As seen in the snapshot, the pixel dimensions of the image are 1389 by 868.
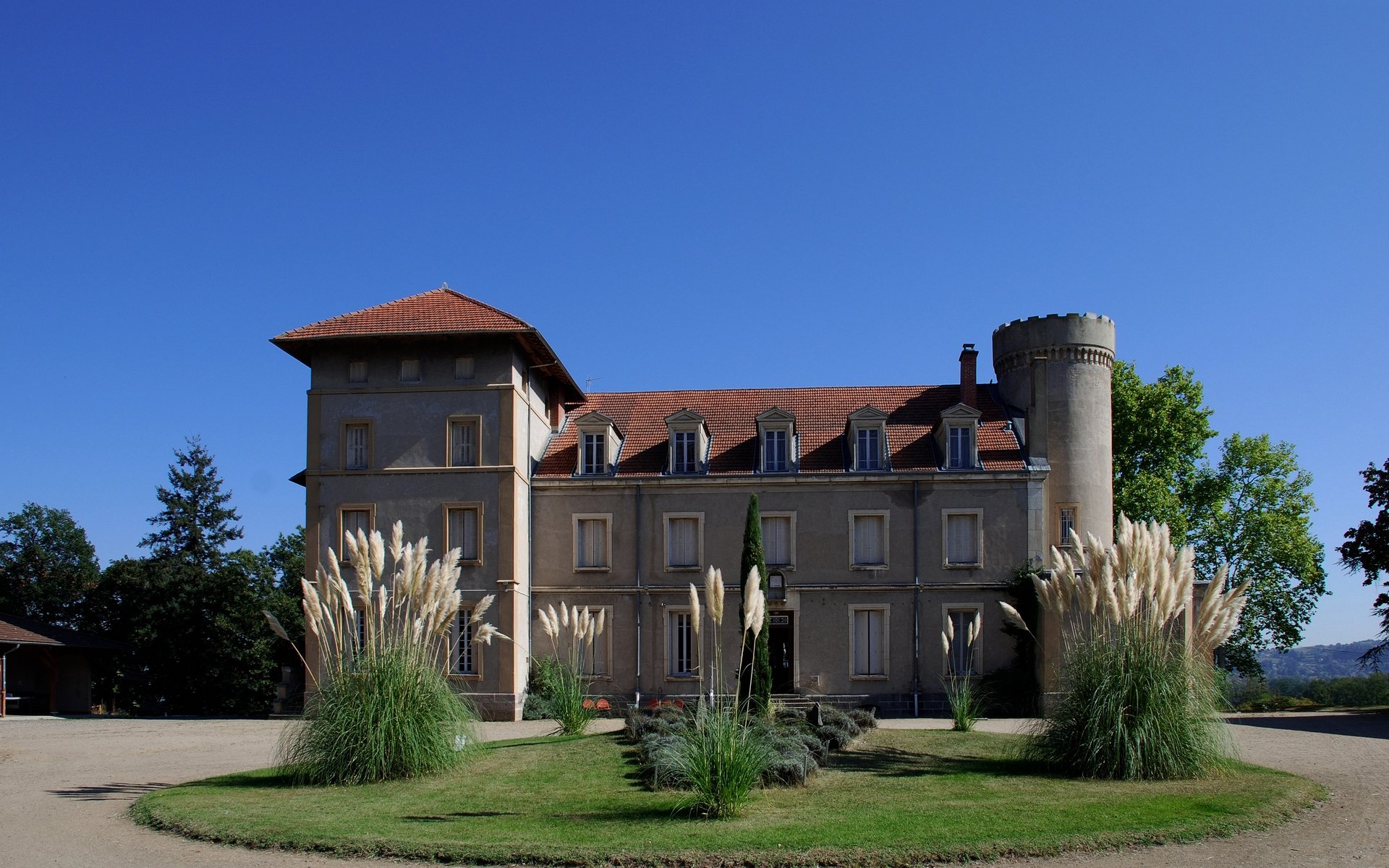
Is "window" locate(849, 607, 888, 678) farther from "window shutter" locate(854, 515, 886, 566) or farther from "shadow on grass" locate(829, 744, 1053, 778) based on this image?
"shadow on grass" locate(829, 744, 1053, 778)

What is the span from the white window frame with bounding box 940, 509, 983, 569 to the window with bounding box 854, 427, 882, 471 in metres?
2.18

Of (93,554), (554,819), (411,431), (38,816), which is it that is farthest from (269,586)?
(554,819)

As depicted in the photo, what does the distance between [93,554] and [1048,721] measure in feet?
167

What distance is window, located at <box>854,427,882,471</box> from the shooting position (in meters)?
30.7

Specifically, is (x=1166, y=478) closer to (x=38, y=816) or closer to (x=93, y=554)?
(x=38, y=816)

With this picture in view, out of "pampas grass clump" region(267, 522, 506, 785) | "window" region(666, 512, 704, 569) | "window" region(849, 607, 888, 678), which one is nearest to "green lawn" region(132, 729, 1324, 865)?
"pampas grass clump" region(267, 522, 506, 785)

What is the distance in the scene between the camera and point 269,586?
4462 centimetres

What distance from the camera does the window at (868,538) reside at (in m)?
30.1

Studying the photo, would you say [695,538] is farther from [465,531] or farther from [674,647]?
[465,531]

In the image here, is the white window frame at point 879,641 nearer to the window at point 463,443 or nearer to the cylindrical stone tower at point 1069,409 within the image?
the cylindrical stone tower at point 1069,409

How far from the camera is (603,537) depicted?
101ft

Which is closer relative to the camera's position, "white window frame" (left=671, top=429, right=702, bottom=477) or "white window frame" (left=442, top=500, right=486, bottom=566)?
"white window frame" (left=442, top=500, right=486, bottom=566)

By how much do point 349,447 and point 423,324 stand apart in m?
3.63

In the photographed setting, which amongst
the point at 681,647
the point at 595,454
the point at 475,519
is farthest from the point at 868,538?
the point at 475,519
